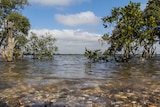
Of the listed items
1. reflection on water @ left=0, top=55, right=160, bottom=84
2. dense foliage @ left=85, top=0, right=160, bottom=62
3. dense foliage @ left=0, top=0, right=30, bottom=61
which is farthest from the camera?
dense foliage @ left=0, top=0, right=30, bottom=61

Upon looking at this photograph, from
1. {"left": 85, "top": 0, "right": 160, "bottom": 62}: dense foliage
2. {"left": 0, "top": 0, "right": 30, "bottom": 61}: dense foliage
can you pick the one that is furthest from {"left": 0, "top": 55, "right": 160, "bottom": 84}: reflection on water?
{"left": 0, "top": 0, "right": 30, "bottom": 61}: dense foliage

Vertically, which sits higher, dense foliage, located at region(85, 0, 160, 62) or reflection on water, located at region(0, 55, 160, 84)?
dense foliage, located at region(85, 0, 160, 62)

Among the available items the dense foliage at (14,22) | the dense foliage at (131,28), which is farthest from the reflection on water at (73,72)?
the dense foliage at (14,22)

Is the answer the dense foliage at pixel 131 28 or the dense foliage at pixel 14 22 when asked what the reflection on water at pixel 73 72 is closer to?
the dense foliage at pixel 131 28

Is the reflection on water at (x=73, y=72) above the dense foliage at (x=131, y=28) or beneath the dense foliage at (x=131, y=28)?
beneath

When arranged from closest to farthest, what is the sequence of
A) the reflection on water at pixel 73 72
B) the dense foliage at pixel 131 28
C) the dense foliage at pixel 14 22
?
the reflection on water at pixel 73 72 < the dense foliage at pixel 131 28 < the dense foliage at pixel 14 22

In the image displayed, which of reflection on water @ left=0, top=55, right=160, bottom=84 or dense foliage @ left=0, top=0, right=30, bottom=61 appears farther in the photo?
→ dense foliage @ left=0, top=0, right=30, bottom=61

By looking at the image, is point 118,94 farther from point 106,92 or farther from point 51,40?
point 51,40

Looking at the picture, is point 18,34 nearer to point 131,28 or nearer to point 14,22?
point 14,22

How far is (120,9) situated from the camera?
34719 millimetres

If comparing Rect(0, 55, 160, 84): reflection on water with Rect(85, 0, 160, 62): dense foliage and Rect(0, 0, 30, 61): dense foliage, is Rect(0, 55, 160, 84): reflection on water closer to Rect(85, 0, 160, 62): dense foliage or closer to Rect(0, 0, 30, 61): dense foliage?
Rect(85, 0, 160, 62): dense foliage

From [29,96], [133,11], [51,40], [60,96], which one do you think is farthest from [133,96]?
[51,40]

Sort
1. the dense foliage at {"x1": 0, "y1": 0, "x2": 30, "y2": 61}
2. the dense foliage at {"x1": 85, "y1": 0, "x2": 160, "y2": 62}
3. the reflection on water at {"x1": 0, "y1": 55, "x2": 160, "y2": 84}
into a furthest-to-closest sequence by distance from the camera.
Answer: the dense foliage at {"x1": 0, "y1": 0, "x2": 30, "y2": 61} < the dense foliage at {"x1": 85, "y1": 0, "x2": 160, "y2": 62} < the reflection on water at {"x1": 0, "y1": 55, "x2": 160, "y2": 84}

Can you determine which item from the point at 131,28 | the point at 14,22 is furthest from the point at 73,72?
the point at 14,22
